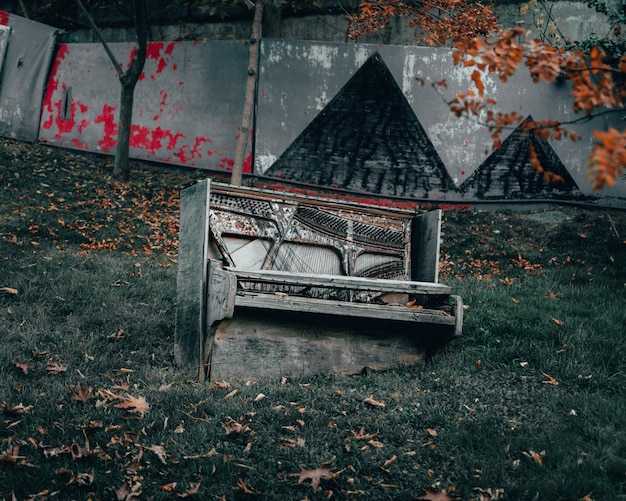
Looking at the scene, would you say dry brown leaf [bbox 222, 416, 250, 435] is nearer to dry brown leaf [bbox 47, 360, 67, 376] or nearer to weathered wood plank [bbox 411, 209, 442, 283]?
dry brown leaf [bbox 47, 360, 67, 376]

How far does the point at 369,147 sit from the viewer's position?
1246 cm

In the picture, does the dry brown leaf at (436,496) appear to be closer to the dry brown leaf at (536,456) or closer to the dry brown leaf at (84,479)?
the dry brown leaf at (536,456)

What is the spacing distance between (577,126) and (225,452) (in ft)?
34.0

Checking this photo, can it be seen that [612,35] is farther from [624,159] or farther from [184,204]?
[624,159]

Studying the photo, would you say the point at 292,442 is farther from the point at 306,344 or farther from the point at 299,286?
the point at 299,286

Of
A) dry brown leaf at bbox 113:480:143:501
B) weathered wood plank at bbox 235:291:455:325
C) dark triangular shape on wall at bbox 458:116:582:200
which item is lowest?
dry brown leaf at bbox 113:480:143:501

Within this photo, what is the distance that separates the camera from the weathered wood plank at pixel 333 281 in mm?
4336

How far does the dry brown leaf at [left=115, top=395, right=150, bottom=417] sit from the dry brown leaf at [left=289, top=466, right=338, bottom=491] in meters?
1.21

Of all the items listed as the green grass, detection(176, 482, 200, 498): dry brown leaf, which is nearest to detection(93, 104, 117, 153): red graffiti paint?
the green grass

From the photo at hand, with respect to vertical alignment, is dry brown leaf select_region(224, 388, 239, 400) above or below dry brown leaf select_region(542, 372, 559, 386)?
below

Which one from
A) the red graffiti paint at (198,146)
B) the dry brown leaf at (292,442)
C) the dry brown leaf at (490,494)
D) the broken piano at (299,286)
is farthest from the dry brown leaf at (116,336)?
the red graffiti paint at (198,146)

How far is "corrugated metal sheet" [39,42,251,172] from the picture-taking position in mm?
13086

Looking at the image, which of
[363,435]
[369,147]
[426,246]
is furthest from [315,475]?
[369,147]

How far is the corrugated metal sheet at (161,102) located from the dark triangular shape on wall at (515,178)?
498 cm
